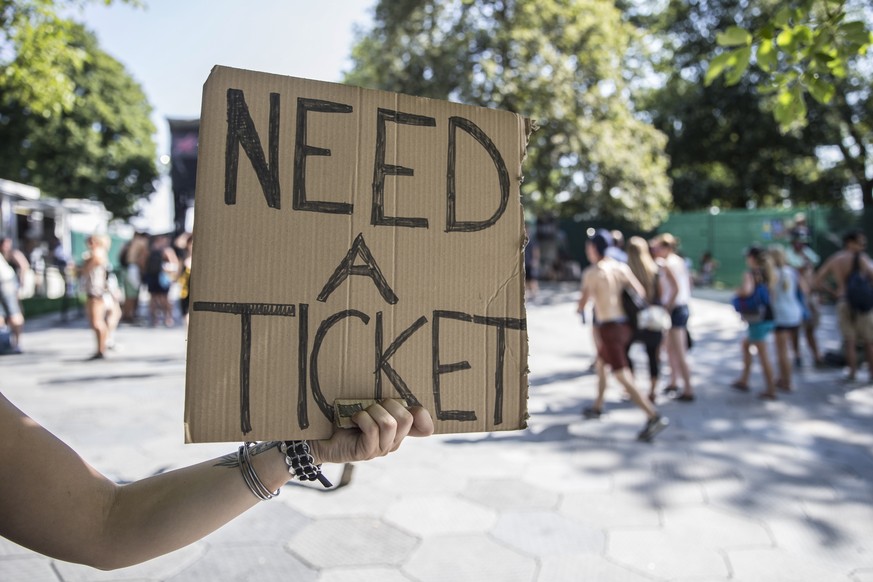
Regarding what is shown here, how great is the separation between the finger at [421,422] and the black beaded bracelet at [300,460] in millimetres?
221

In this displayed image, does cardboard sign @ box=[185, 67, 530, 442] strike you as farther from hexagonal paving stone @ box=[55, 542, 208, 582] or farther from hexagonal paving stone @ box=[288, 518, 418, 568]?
hexagonal paving stone @ box=[55, 542, 208, 582]

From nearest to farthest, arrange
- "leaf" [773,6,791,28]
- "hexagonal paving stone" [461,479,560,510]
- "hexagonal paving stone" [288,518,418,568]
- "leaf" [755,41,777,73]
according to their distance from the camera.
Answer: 1. "leaf" [773,6,791,28]
2. "leaf" [755,41,777,73]
3. "hexagonal paving stone" [288,518,418,568]
4. "hexagonal paving stone" [461,479,560,510]

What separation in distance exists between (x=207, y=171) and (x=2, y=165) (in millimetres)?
36454

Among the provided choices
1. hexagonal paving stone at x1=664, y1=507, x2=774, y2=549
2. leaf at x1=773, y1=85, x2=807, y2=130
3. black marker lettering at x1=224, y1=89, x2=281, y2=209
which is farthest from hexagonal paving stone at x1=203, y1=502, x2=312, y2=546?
leaf at x1=773, y1=85, x2=807, y2=130

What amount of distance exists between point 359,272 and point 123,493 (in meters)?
0.64

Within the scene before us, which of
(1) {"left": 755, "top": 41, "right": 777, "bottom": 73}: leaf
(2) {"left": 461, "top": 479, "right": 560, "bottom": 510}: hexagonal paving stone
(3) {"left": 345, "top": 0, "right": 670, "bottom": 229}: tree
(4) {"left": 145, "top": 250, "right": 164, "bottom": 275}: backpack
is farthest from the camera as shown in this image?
(3) {"left": 345, "top": 0, "right": 670, "bottom": 229}: tree

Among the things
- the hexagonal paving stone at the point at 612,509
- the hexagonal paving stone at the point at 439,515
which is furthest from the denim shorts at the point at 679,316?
the hexagonal paving stone at the point at 439,515

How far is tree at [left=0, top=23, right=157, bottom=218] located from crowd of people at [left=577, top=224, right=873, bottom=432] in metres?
31.4

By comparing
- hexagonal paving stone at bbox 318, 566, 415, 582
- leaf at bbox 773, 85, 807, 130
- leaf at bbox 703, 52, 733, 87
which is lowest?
hexagonal paving stone at bbox 318, 566, 415, 582

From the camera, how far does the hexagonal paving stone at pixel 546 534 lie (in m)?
3.08

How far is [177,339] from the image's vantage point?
9.82 metres

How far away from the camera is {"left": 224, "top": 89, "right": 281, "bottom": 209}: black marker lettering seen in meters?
1.12

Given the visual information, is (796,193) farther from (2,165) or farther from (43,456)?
(2,165)

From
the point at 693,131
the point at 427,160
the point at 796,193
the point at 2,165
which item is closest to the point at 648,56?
the point at 693,131
